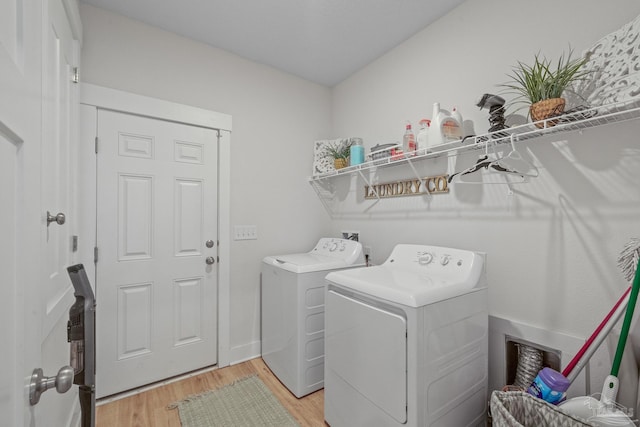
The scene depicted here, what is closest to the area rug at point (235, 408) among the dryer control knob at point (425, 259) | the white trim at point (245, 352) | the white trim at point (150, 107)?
the white trim at point (245, 352)

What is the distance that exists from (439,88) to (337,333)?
1.74m

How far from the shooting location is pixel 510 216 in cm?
158

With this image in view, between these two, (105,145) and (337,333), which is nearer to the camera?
(337,333)

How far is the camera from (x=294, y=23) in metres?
2.00

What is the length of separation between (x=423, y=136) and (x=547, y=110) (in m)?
0.65

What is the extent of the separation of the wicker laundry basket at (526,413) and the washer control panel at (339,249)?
1228mm

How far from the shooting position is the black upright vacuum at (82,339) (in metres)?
0.76

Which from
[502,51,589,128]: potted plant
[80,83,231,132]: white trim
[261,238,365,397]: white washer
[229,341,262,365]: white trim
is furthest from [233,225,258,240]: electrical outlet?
[502,51,589,128]: potted plant

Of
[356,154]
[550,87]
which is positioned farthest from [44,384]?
[356,154]

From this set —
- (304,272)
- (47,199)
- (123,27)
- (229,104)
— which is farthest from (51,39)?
(304,272)

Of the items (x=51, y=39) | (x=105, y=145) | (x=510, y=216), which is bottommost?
(x=510, y=216)

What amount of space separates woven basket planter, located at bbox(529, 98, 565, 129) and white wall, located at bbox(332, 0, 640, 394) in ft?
0.74

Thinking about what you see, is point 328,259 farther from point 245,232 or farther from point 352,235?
point 245,232

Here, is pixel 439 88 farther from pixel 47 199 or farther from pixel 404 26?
pixel 47 199
